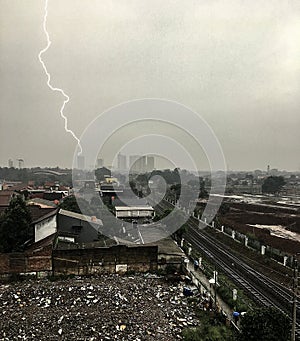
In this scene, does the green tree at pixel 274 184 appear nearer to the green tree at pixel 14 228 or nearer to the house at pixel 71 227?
the house at pixel 71 227

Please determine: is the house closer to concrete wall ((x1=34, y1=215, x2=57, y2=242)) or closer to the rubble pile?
concrete wall ((x1=34, y1=215, x2=57, y2=242))

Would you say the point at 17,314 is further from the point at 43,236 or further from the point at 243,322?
the point at 43,236

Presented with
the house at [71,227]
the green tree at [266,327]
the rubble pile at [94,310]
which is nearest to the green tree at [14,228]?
the house at [71,227]

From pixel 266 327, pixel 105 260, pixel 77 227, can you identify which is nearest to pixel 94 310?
pixel 105 260

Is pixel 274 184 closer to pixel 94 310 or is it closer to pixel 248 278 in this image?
pixel 248 278

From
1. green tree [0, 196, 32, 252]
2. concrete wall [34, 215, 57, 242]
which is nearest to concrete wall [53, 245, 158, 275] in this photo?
green tree [0, 196, 32, 252]

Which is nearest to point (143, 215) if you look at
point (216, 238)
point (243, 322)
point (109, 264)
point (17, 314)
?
point (216, 238)
